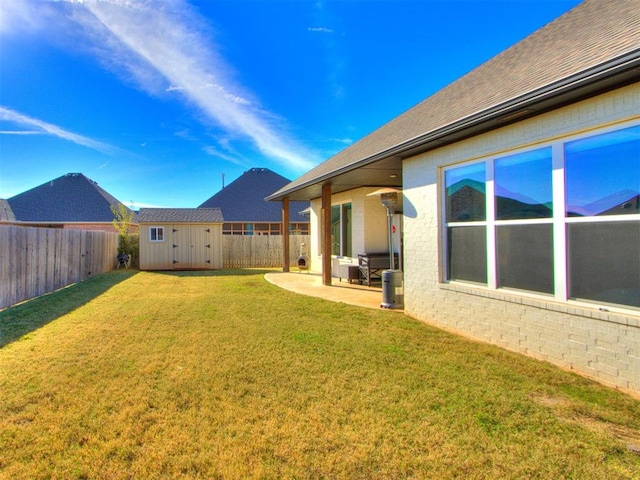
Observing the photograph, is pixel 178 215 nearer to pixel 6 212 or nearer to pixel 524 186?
pixel 524 186

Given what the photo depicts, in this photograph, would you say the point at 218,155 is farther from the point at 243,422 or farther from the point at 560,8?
the point at 243,422

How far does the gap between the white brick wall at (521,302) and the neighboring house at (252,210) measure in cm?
1856

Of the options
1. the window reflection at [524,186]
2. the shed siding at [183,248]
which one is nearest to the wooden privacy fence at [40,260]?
the shed siding at [183,248]

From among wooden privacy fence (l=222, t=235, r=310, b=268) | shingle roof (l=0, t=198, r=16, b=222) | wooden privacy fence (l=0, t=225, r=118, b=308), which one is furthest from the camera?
shingle roof (l=0, t=198, r=16, b=222)

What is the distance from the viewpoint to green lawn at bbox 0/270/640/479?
2.30 m

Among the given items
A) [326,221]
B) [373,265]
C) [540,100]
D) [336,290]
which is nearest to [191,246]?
[326,221]


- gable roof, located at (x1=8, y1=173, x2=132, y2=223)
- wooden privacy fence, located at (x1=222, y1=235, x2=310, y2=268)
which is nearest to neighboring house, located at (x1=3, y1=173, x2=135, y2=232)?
gable roof, located at (x1=8, y1=173, x2=132, y2=223)

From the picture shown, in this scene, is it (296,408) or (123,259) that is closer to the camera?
(296,408)

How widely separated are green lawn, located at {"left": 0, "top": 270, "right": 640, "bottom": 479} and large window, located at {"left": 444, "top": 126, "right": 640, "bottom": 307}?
3.32 feet

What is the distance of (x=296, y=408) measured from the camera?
3057 mm

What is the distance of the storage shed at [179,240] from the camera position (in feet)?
53.1

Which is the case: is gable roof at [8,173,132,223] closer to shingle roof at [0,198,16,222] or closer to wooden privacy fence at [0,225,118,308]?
shingle roof at [0,198,16,222]

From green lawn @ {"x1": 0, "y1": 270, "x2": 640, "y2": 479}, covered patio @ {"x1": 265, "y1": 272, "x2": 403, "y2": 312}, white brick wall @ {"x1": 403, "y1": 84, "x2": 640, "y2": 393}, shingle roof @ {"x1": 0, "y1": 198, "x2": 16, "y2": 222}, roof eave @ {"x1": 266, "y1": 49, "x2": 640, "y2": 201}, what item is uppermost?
shingle roof @ {"x1": 0, "y1": 198, "x2": 16, "y2": 222}

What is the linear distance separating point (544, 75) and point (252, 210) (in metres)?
23.6
